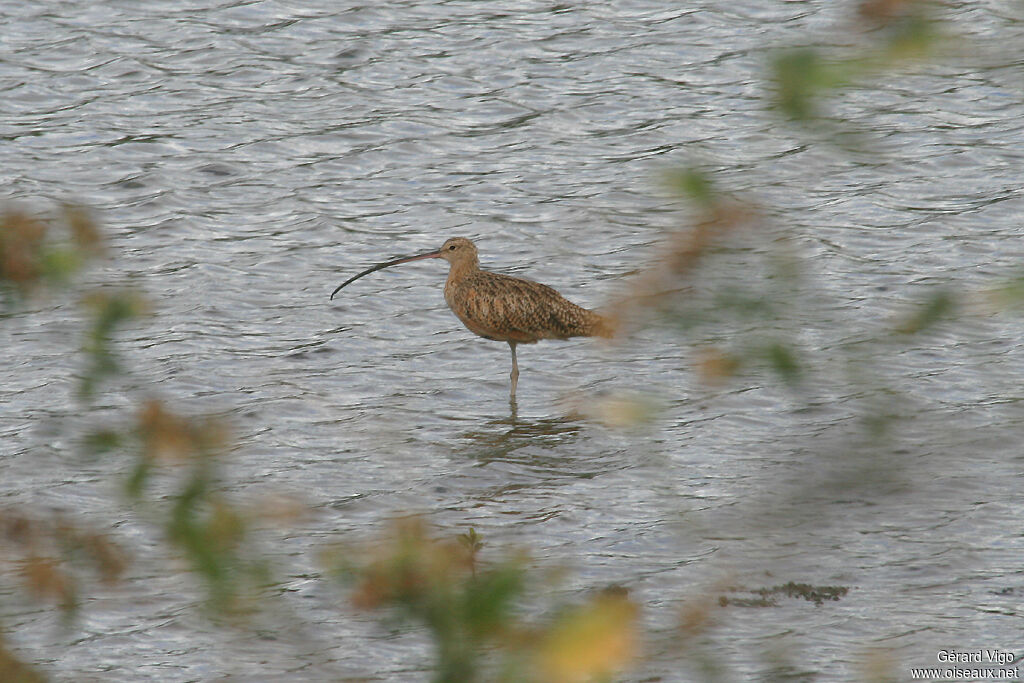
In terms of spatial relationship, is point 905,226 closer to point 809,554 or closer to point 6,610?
point 809,554

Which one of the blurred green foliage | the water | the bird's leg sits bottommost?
the bird's leg

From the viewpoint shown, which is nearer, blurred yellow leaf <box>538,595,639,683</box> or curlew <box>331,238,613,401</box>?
blurred yellow leaf <box>538,595,639,683</box>

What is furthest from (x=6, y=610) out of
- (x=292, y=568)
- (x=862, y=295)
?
(x=862, y=295)

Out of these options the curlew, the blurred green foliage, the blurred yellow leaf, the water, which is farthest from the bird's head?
the blurred yellow leaf

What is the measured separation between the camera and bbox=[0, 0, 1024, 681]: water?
634 cm

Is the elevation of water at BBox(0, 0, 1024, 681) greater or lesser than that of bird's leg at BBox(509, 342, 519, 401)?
greater

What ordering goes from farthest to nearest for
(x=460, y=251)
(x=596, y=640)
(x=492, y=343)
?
(x=492, y=343), (x=460, y=251), (x=596, y=640)

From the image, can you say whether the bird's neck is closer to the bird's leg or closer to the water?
the water

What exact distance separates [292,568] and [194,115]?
832cm

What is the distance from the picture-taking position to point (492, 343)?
1104cm

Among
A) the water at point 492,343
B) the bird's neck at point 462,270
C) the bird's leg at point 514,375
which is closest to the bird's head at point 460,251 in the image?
the bird's neck at point 462,270

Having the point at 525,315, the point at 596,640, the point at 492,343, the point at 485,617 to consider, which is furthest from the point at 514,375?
the point at 596,640

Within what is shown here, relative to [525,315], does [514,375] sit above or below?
below

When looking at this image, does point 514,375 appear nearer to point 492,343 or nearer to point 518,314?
point 518,314
